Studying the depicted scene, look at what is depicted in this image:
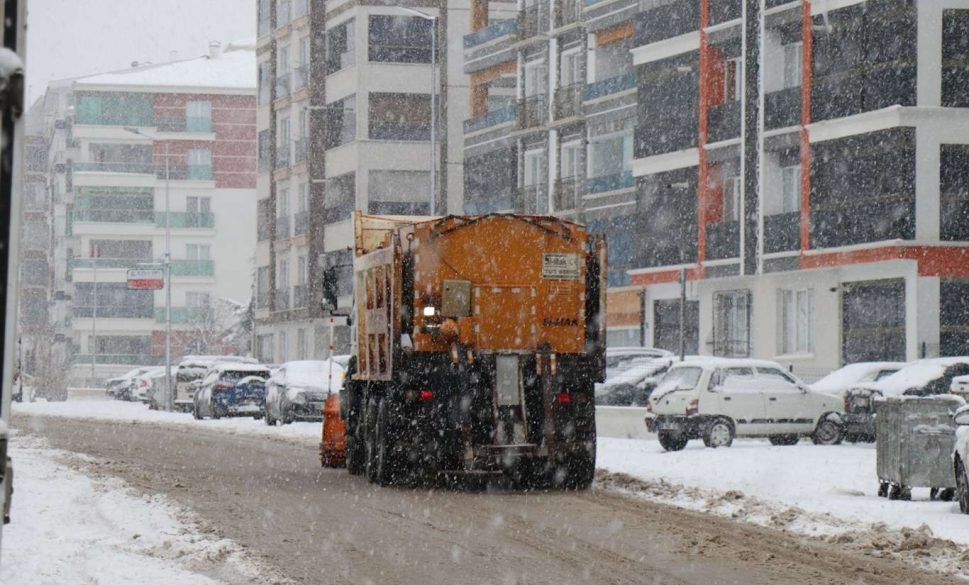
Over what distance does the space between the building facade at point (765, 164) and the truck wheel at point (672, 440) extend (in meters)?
11.9

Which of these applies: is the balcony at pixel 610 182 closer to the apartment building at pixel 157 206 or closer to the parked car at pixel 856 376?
the parked car at pixel 856 376

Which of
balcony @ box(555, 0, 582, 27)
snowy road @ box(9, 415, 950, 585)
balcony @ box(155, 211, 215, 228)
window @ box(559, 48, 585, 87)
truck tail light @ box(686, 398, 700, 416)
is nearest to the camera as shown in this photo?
snowy road @ box(9, 415, 950, 585)

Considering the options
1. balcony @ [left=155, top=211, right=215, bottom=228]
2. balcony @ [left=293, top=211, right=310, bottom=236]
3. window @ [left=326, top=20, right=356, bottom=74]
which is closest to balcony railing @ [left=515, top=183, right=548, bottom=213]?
window @ [left=326, top=20, right=356, bottom=74]

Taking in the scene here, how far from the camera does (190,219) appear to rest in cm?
10894

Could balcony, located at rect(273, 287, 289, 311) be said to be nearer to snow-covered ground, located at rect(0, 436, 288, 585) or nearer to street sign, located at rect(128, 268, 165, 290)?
street sign, located at rect(128, 268, 165, 290)

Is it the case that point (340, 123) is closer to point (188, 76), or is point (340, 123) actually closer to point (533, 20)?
point (533, 20)

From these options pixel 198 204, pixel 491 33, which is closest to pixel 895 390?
pixel 491 33

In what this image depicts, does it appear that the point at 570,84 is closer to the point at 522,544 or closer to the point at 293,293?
the point at 293,293

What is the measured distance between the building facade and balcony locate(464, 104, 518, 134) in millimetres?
Result: 1100

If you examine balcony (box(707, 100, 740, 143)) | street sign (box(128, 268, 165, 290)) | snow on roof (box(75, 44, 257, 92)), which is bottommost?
street sign (box(128, 268, 165, 290))

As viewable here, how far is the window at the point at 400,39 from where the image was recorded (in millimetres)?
73312

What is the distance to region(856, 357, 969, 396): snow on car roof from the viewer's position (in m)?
32.4

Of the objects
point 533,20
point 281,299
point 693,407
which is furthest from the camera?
point 281,299

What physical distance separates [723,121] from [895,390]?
→ 18.1 m
